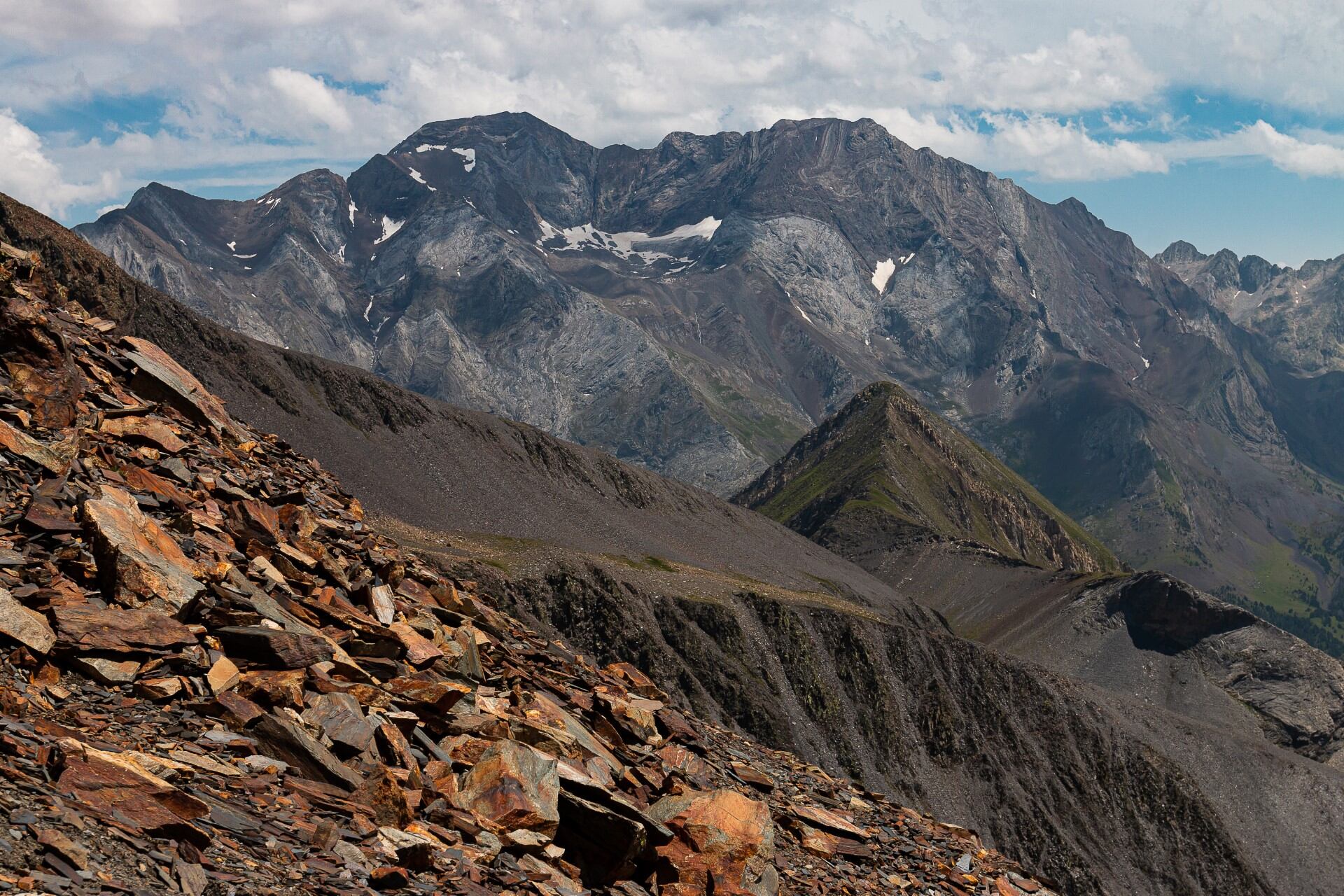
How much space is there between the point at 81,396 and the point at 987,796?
11478 centimetres

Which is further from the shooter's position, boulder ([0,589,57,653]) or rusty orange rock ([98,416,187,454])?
rusty orange rock ([98,416,187,454])

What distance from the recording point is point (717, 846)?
33625mm

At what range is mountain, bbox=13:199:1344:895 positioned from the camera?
4887 inches

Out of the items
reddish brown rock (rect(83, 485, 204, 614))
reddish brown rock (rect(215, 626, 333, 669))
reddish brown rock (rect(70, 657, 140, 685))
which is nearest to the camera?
reddish brown rock (rect(70, 657, 140, 685))

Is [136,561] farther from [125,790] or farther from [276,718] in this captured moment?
[125,790]

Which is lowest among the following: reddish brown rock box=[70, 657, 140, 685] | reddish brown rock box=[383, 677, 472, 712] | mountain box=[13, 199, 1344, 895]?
mountain box=[13, 199, 1344, 895]

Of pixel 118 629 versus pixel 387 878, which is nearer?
pixel 387 878

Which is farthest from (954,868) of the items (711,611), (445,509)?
(445,509)

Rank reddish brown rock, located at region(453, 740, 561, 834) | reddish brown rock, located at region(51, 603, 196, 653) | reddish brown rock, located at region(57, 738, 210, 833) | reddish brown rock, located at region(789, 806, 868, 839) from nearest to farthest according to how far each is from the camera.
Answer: reddish brown rock, located at region(57, 738, 210, 833)
reddish brown rock, located at region(51, 603, 196, 653)
reddish brown rock, located at region(453, 740, 561, 834)
reddish brown rock, located at region(789, 806, 868, 839)

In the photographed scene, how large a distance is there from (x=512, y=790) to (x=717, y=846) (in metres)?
7.61

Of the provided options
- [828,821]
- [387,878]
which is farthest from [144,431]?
[828,821]

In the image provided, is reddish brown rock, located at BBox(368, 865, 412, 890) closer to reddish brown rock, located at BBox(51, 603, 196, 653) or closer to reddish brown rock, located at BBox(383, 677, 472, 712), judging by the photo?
reddish brown rock, located at BBox(51, 603, 196, 653)

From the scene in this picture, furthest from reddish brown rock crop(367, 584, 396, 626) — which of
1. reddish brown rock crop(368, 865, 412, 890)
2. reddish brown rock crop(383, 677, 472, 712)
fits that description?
reddish brown rock crop(368, 865, 412, 890)

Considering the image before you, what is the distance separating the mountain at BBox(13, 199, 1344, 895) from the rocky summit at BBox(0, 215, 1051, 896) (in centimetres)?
6257
